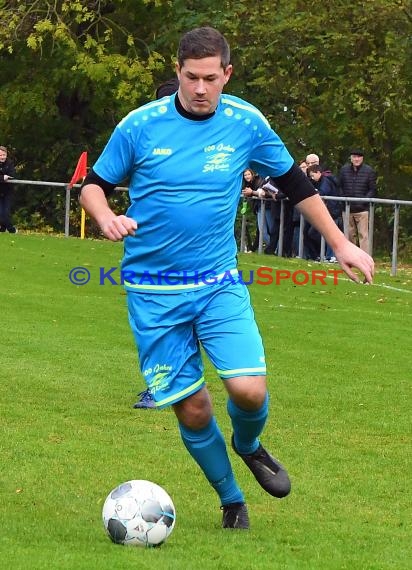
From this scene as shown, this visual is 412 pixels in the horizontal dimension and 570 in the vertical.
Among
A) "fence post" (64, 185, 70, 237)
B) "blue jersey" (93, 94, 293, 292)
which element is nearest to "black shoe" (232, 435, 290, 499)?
"blue jersey" (93, 94, 293, 292)

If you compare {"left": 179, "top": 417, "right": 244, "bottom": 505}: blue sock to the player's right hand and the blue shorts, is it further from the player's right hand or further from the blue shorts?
the player's right hand

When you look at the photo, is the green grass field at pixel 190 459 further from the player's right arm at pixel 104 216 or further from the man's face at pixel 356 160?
the man's face at pixel 356 160

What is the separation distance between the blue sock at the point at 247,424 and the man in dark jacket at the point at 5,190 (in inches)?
893

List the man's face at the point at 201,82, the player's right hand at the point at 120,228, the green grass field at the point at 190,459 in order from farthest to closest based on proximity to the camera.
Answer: the man's face at the point at 201,82
the green grass field at the point at 190,459
the player's right hand at the point at 120,228

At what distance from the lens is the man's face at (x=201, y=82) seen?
5922 millimetres

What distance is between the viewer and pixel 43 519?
20.6 feet

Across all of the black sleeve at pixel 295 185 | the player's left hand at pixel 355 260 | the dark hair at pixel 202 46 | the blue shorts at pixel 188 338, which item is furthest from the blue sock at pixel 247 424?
the dark hair at pixel 202 46

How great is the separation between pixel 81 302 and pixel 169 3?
67.9 ft

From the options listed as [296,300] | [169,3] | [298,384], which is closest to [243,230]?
[296,300]

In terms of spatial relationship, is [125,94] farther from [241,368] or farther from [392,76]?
[241,368]

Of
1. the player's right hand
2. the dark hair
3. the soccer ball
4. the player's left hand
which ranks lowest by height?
the soccer ball

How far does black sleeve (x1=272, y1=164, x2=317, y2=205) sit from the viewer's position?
645 cm

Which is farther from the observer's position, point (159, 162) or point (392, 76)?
point (392, 76)

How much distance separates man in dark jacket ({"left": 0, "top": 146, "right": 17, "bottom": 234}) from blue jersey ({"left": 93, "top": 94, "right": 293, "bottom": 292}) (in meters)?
22.8
